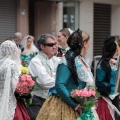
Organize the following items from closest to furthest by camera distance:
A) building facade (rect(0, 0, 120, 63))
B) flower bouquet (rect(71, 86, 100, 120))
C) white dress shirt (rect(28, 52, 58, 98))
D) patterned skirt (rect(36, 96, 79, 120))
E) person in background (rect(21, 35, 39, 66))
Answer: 1. flower bouquet (rect(71, 86, 100, 120))
2. patterned skirt (rect(36, 96, 79, 120))
3. white dress shirt (rect(28, 52, 58, 98))
4. person in background (rect(21, 35, 39, 66))
5. building facade (rect(0, 0, 120, 63))

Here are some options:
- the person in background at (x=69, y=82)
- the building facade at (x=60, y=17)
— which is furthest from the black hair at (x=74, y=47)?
the building facade at (x=60, y=17)

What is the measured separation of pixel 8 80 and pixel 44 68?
80cm

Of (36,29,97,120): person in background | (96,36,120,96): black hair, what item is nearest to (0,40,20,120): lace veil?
(36,29,97,120): person in background

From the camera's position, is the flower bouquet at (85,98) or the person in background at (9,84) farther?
the person in background at (9,84)

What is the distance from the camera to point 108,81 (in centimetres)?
588

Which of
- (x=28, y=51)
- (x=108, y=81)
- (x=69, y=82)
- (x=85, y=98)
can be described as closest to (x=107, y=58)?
(x=108, y=81)

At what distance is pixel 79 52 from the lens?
5121mm

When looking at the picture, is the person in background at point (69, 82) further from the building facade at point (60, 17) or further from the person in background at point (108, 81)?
the building facade at point (60, 17)

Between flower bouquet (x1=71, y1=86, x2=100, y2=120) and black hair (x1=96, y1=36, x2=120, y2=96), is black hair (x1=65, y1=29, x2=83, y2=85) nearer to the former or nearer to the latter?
flower bouquet (x1=71, y1=86, x2=100, y2=120)

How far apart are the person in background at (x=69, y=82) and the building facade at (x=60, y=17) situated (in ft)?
32.1

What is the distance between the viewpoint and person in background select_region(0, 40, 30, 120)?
579 centimetres

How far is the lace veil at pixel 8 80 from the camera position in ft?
19.0

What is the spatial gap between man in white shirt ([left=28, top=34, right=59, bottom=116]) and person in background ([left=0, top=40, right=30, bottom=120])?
1.52ft

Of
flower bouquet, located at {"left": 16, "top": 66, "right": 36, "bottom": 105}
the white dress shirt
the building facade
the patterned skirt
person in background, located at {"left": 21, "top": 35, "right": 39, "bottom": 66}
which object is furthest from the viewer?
the building facade
